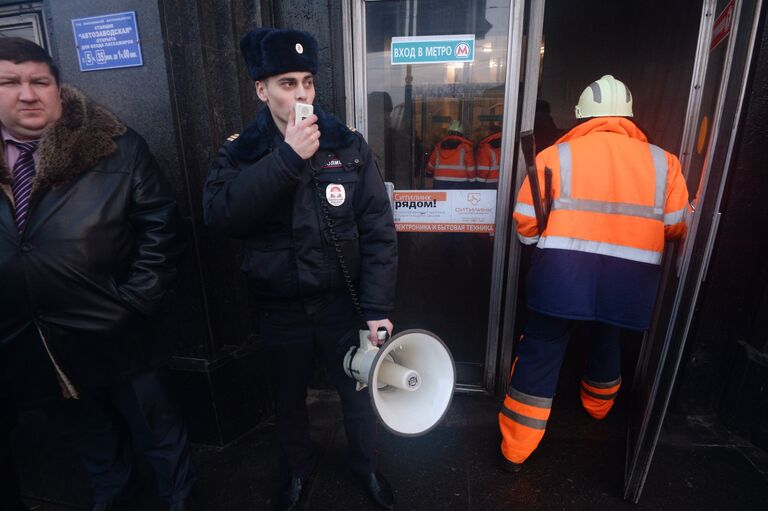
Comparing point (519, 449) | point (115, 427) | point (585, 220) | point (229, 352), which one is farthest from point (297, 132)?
point (519, 449)

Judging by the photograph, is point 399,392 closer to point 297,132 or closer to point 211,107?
point 297,132

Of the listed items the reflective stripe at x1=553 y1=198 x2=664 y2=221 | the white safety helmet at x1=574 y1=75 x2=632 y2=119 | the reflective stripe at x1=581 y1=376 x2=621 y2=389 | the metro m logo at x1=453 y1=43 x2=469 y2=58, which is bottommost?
the reflective stripe at x1=581 y1=376 x2=621 y2=389

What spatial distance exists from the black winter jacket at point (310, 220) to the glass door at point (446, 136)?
937 mm

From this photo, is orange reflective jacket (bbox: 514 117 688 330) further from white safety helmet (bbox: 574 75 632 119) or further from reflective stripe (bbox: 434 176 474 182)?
reflective stripe (bbox: 434 176 474 182)

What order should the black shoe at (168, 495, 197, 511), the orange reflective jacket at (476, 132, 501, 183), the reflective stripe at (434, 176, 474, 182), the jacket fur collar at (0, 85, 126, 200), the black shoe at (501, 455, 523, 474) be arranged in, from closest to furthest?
the jacket fur collar at (0, 85, 126, 200) → the black shoe at (168, 495, 197, 511) → the black shoe at (501, 455, 523, 474) → the orange reflective jacket at (476, 132, 501, 183) → the reflective stripe at (434, 176, 474, 182)

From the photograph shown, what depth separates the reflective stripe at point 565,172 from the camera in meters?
2.19

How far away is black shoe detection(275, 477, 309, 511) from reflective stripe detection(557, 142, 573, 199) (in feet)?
6.86

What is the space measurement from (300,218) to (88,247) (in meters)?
0.90

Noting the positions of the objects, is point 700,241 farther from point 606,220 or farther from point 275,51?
point 275,51

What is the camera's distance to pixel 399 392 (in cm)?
210

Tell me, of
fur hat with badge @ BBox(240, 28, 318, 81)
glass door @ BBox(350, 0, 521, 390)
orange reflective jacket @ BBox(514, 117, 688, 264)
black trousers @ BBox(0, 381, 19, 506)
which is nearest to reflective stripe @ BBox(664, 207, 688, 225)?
orange reflective jacket @ BBox(514, 117, 688, 264)

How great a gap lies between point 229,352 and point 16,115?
167 centimetres

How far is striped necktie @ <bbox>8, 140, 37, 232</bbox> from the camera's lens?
1812 mm

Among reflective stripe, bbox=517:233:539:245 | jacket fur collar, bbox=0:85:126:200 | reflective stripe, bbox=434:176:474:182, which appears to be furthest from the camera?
reflective stripe, bbox=434:176:474:182
